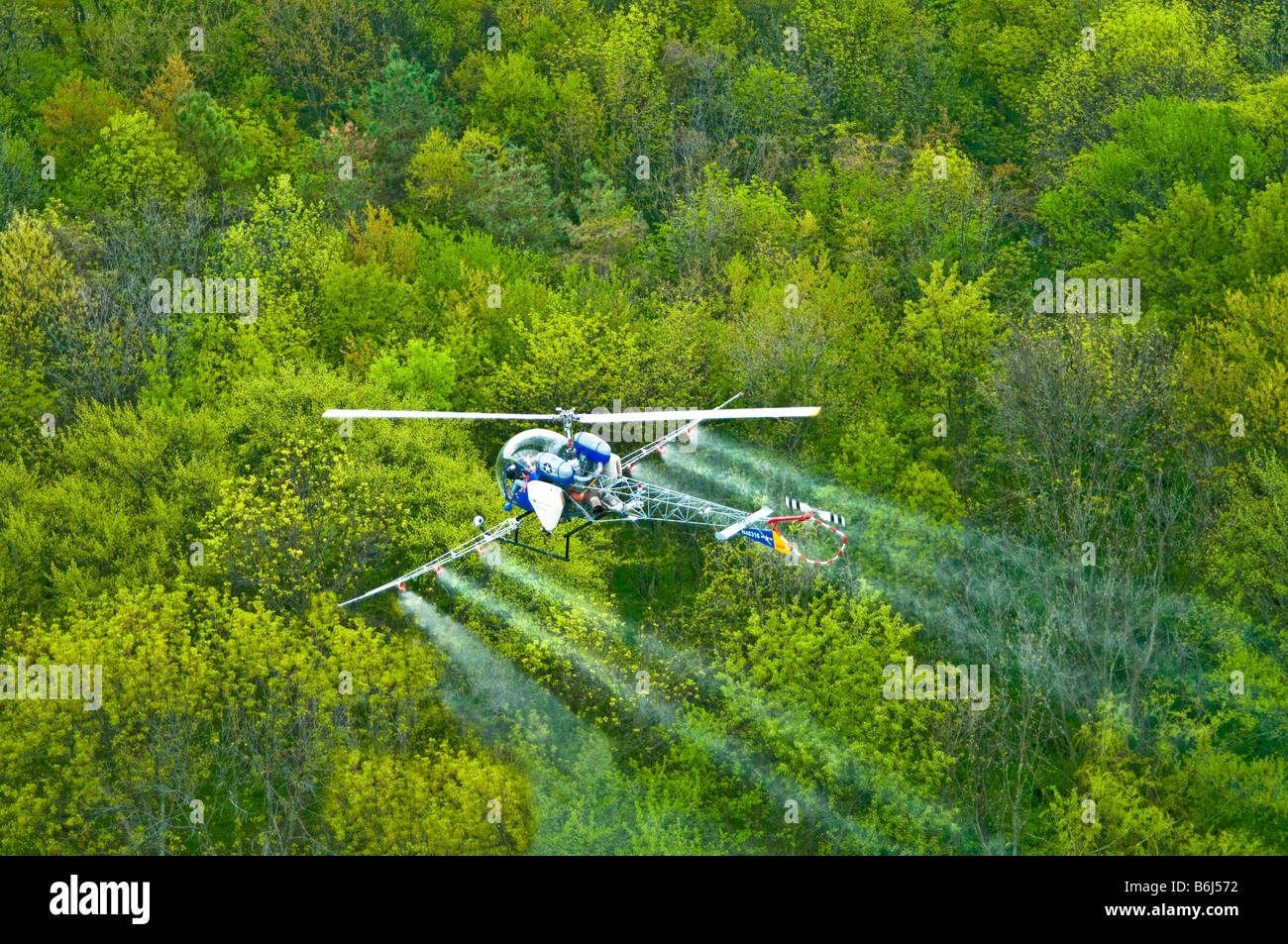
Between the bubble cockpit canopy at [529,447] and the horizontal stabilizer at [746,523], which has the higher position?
the bubble cockpit canopy at [529,447]

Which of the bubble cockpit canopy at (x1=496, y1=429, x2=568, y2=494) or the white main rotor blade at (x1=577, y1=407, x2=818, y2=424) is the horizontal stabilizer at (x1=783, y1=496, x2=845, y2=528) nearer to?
the white main rotor blade at (x1=577, y1=407, x2=818, y2=424)

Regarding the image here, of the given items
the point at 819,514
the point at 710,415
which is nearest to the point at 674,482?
the point at 819,514

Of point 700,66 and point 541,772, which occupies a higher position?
point 700,66

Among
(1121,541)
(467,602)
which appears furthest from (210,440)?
(1121,541)

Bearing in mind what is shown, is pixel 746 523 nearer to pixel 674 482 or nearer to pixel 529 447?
pixel 529 447

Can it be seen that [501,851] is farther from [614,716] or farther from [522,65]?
[522,65]

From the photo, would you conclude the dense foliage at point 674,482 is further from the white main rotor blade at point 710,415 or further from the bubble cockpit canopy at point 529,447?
the white main rotor blade at point 710,415

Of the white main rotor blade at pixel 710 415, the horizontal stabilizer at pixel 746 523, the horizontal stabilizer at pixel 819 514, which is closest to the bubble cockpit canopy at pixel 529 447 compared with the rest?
the white main rotor blade at pixel 710 415

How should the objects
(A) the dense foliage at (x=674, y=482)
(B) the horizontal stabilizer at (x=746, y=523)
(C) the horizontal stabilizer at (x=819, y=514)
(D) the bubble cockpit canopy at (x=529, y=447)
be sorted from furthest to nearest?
(A) the dense foliage at (x=674, y=482) → (D) the bubble cockpit canopy at (x=529, y=447) → (B) the horizontal stabilizer at (x=746, y=523) → (C) the horizontal stabilizer at (x=819, y=514)
